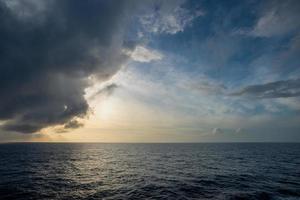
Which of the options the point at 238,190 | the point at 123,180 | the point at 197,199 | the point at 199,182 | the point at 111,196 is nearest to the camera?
the point at 197,199

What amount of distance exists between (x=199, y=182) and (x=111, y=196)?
50.6 ft

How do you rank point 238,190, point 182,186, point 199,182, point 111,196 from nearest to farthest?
point 111,196, point 238,190, point 182,186, point 199,182

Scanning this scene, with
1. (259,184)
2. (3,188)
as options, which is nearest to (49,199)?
(3,188)

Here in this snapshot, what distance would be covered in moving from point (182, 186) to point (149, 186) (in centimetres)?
521

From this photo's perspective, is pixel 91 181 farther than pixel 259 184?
Yes

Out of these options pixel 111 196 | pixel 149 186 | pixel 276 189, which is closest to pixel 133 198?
pixel 111 196

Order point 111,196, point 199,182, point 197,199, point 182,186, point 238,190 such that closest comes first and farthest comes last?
point 197,199, point 111,196, point 238,190, point 182,186, point 199,182

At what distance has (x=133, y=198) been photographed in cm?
2350

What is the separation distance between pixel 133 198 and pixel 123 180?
425 inches

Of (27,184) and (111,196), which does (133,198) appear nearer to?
(111,196)

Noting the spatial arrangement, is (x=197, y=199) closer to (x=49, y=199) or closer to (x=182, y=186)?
(x=182, y=186)

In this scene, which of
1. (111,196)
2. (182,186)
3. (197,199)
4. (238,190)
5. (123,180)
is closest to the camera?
(197,199)

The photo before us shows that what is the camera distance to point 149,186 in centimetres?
2922

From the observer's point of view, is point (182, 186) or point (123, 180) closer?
point (182, 186)
